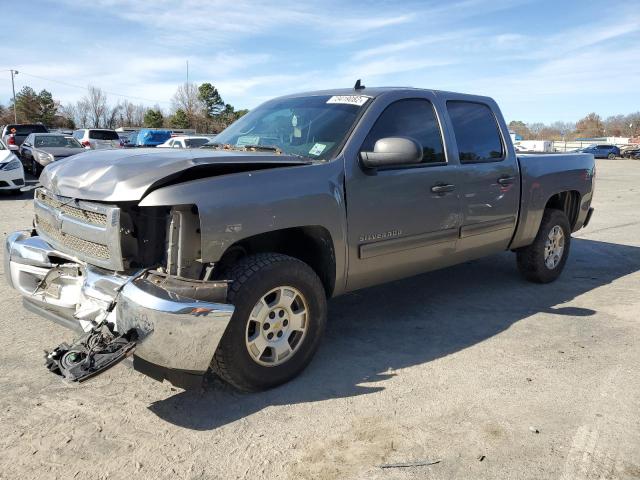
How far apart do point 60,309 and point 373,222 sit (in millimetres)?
2107

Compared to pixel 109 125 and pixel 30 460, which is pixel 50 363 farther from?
pixel 109 125

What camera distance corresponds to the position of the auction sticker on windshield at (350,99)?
4098 mm

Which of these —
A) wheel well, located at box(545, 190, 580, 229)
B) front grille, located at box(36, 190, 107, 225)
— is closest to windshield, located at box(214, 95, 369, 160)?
front grille, located at box(36, 190, 107, 225)

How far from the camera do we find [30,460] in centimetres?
261

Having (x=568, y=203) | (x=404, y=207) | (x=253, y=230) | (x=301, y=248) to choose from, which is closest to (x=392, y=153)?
(x=404, y=207)

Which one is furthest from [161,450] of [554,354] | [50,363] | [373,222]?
[554,354]

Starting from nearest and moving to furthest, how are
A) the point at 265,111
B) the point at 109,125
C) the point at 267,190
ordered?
the point at 267,190 < the point at 265,111 < the point at 109,125

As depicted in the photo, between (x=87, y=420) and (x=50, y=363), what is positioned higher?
(x=50, y=363)

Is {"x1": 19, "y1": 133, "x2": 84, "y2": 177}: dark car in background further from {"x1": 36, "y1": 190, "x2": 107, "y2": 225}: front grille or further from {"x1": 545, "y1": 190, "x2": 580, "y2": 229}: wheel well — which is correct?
{"x1": 545, "y1": 190, "x2": 580, "y2": 229}: wheel well

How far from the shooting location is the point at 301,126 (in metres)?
4.16

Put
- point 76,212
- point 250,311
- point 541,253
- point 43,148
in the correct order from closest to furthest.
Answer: point 250,311 → point 76,212 → point 541,253 → point 43,148

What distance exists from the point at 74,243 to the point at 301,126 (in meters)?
1.82

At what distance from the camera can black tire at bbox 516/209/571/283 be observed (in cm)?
575

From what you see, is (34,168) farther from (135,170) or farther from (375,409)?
(375,409)
